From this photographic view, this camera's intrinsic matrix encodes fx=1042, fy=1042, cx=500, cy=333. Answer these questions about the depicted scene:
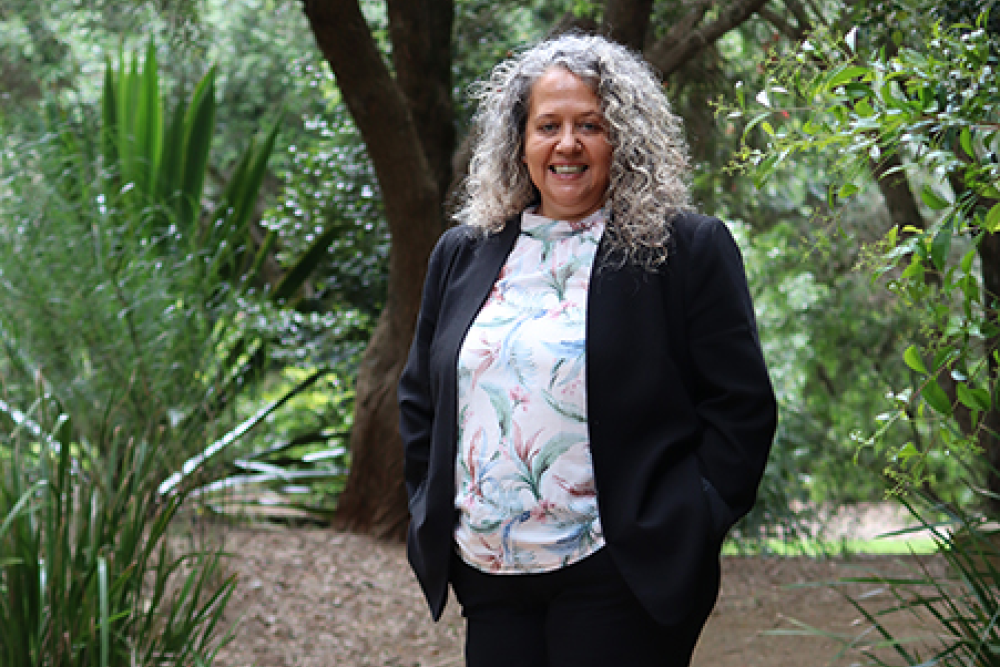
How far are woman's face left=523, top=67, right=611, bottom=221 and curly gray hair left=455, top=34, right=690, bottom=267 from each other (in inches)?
0.8

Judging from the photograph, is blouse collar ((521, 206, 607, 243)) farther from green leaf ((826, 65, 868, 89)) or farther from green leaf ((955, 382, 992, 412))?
green leaf ((955, 382, 992, 412))

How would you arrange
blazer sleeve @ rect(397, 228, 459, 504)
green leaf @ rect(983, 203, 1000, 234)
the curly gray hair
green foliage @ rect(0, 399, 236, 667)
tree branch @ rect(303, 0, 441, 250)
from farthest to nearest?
tree branch @ rect(303, 0, 441, 250)
green foliage @ rect(0, 399, 236, 667)
blazer sleeve @ rect(397, 228, 459, 504)
the curly gray hair
green leaf @ rect(983, 203, 1000, 234)

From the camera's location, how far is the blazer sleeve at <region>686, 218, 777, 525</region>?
1953 millimetres

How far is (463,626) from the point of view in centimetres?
488

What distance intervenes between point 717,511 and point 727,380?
9.6 inches

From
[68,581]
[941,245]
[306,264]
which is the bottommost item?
[68,581]

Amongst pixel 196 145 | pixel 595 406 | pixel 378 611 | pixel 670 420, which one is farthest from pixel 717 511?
pixel 196 145

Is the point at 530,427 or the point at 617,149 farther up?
the point at 617,149

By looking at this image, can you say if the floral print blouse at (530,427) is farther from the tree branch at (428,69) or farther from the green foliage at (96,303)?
the tree branch at (428,69)

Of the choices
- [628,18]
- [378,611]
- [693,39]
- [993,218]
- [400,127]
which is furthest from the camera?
[693,39]

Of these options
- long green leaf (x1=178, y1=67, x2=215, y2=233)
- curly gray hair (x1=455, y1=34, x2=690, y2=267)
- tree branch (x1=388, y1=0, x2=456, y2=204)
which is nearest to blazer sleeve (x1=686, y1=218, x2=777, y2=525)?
curly gray hair (x1=455, y1=34, x2=690, y2=267)

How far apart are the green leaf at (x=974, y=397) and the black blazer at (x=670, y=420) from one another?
364mm

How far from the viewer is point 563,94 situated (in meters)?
2.14

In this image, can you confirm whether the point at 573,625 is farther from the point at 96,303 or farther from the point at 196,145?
the point at 196,145
